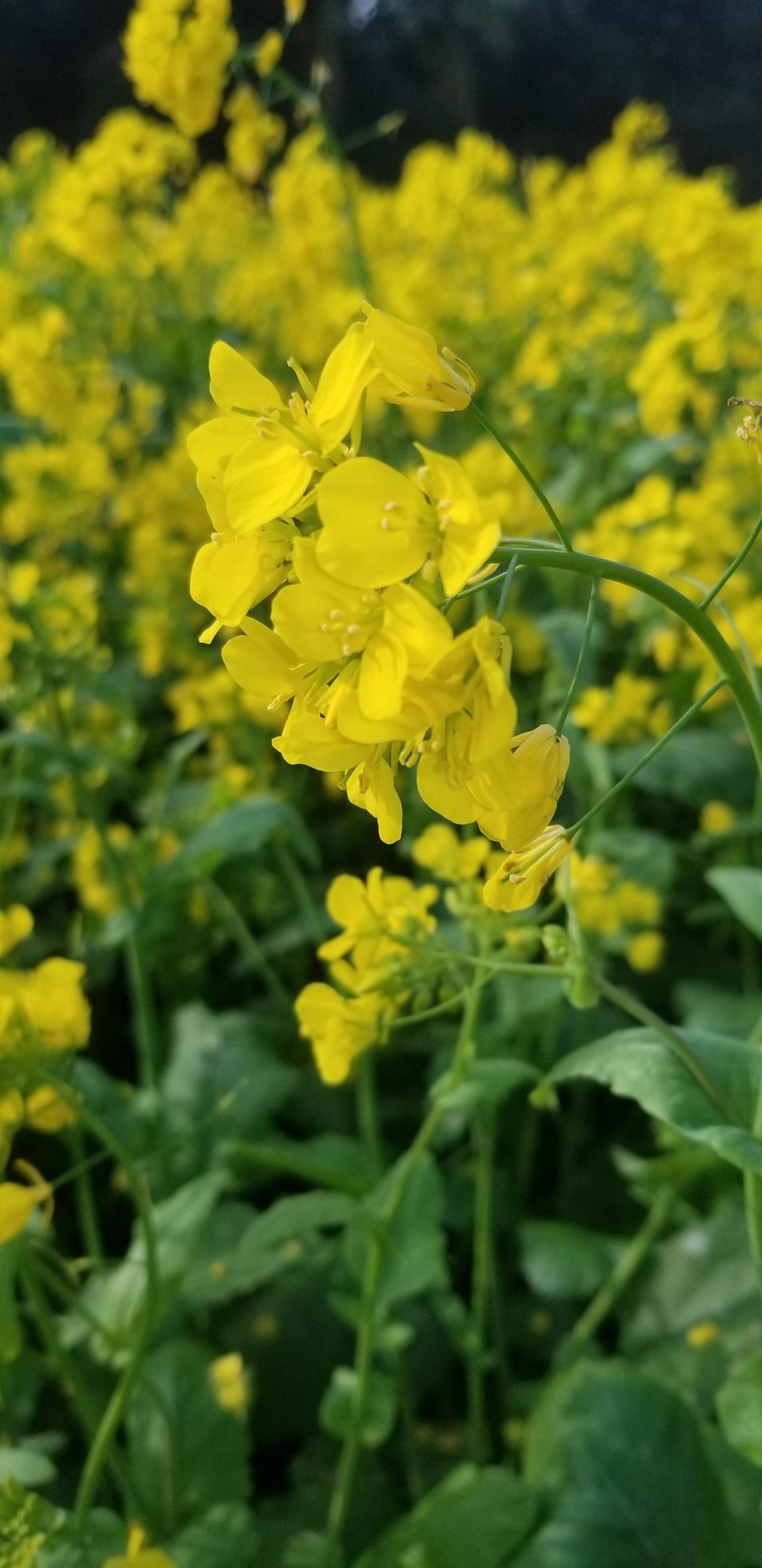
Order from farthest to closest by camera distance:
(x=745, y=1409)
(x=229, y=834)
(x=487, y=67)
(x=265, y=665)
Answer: (x=487, y=67) → (x=229, y=834) → (x=745, y=1409) → (x=265, y=665)

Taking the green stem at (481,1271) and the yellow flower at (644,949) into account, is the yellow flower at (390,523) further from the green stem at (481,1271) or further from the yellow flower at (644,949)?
the yellow flower at (644,949)

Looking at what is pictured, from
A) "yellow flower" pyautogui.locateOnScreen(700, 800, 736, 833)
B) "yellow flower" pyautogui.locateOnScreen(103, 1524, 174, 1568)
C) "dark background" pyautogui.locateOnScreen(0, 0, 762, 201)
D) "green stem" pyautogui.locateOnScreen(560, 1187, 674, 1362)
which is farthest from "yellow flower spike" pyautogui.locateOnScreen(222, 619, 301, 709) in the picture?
"dark background" pyautogui.locateOnScreen(0, 0, 762, 201)

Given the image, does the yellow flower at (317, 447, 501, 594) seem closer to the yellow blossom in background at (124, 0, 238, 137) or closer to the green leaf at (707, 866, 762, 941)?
the green leaf at (707, 866, 762, 941)

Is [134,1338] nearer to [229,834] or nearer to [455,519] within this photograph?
[229,834]

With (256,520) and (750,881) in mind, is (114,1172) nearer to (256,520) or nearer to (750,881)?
(750,881)

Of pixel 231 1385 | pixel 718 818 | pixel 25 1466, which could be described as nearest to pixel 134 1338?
pixel 25 1466
